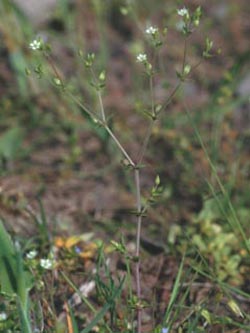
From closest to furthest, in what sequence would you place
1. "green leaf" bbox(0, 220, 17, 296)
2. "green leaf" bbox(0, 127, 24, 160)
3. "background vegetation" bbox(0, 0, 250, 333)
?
"green leaf" bbox(0, 220, 17, 296), "background vegetation" bbox(0, 0, 250, 333), "green leaf" bbox(0, 127, 24, 160)

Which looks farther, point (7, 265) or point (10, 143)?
point (10, 143)

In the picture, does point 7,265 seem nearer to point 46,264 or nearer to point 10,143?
point 46,264

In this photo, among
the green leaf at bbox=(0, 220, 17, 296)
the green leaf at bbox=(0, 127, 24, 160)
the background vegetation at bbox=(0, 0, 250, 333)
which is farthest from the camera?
the green leaf at bbox=(0, 127, 24, 160)

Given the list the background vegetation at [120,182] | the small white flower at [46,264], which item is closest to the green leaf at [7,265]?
the background vegetation at [120,182]

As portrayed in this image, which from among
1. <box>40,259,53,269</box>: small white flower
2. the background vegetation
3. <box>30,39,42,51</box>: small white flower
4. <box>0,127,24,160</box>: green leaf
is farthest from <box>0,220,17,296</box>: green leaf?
<box>0,127,24,160</box>: green leaf

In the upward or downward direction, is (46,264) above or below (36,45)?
below

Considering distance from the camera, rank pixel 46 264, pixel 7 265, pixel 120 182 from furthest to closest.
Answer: pixel 120 182, pixel 46 264, pixel 7 265

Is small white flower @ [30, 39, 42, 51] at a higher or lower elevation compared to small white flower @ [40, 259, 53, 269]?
higher

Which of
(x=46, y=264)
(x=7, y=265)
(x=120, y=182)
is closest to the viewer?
(x=7, y=265)

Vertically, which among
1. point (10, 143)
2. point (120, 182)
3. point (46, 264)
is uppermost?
point (10, 143)

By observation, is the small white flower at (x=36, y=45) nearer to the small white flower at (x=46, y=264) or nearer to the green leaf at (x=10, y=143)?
the small white flower at (x=46, y=264)

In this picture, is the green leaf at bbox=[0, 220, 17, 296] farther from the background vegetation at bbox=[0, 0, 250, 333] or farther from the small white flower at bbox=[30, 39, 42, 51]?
the small white flower at bbox=[30, 39, 42, 51]

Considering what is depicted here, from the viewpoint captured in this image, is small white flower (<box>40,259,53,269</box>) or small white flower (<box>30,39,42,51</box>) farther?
small white flower (<box>40,259,53,269</box>)

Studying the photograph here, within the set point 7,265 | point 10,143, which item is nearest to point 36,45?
point 7,265
